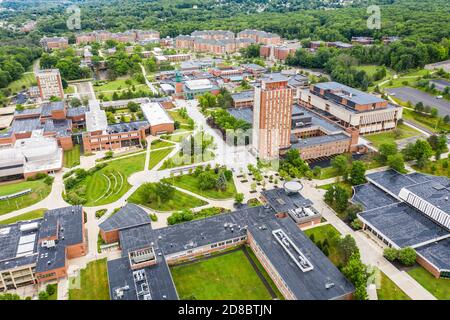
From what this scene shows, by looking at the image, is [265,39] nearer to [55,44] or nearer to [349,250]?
[55,44]

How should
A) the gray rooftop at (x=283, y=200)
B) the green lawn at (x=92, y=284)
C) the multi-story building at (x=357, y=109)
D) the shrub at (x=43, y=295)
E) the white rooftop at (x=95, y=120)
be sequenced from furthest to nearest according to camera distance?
the multi-story building at (x=357, y=109), the white rooftop at (x=95, y=120), the gray rooftop at (x=283, y=200), the green lawn at (x=92, y=284), the shrub at (x=43, y=295)

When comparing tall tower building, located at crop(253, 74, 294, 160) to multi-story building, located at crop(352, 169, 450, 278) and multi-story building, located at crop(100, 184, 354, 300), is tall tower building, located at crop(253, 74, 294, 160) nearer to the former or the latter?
multi-story building, located at crop(100, 184, 354, 300)

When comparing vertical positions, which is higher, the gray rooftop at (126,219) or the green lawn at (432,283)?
the gray rooftop at (126,219)

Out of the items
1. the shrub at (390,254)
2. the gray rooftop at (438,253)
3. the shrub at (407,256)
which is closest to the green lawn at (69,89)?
the shrub at (390,254)

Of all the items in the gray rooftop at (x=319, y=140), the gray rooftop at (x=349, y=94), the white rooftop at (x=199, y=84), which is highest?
the gray rooftop at (x=349, y=94)

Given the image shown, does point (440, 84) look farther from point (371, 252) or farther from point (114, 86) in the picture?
point (114, 86)

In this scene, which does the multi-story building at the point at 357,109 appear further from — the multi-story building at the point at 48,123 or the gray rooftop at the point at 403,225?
the multi-story building at the point at 48,123

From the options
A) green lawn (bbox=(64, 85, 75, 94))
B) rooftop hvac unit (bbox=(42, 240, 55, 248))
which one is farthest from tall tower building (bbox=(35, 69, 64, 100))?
rooftop hvac unit (bbox=(42, 240, 55, 248))
